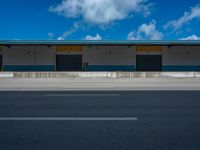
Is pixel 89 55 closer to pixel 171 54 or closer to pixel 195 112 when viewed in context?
pixel 171 54

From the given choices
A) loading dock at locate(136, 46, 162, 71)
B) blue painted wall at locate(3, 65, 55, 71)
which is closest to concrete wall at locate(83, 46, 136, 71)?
loading dock at locate(136, 46, 162, 71)

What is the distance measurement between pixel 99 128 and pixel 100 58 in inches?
1095

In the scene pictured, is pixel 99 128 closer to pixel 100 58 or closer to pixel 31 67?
pixel 100 58

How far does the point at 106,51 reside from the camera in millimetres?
32562

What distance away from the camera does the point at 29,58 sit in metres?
32.4

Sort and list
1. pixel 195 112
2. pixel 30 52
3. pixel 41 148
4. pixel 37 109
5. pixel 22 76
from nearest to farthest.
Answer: pixel 41 148, pixel 195 112, pixel 37 109, pixel 22 76, pixel 30 52

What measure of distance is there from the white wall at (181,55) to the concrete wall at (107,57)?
5.03 metres

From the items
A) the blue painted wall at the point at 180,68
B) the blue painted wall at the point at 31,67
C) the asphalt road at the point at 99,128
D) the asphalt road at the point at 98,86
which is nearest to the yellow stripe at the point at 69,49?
the blue painted wall at the point at 31,67

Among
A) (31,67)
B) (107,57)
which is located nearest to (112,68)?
(107,57)

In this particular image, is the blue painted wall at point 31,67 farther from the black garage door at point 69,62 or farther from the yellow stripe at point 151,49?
the yellow stripe at point 151,49

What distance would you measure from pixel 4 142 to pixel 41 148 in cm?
85

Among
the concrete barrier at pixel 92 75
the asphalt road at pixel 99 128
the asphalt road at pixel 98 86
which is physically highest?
the concrete barrier at pixel 92 75

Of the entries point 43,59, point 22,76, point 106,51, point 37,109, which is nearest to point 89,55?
point 106,51

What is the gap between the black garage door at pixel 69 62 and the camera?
107 feet
